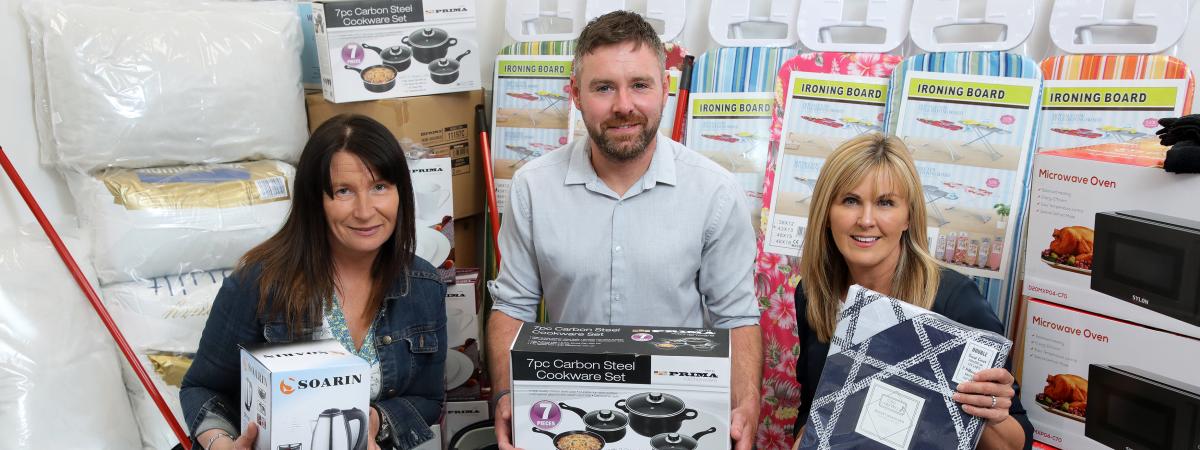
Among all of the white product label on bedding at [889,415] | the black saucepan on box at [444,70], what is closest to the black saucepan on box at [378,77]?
the black saucepan on box at [444,70]

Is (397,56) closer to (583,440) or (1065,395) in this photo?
(583,440)

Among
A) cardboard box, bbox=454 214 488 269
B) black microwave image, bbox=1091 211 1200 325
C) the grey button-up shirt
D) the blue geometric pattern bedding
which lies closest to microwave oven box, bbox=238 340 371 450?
the grey button-up shirt

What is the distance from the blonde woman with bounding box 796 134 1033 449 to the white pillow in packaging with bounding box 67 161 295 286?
152 centimetres

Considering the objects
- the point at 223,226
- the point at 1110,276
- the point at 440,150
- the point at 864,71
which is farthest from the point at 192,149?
the point at 1110,276

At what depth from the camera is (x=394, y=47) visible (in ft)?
9.29

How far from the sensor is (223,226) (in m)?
2.46

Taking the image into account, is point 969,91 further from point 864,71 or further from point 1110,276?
point 1110,276

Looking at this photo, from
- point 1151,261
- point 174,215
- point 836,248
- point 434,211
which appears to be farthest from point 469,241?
point 1151,261

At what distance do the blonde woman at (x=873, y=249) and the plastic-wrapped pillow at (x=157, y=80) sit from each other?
1.62m

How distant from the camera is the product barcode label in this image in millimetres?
2529

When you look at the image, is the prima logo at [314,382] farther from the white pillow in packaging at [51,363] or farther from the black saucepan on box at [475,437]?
the white pillow in packaging at [51,363]

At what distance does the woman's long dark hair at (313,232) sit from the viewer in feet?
5.91

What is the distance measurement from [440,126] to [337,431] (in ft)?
5.34

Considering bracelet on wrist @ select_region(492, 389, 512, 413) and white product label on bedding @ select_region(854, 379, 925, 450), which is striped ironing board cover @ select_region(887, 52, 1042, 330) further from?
bracelet on wrist @ select_region(492, 389, 512, 413)
